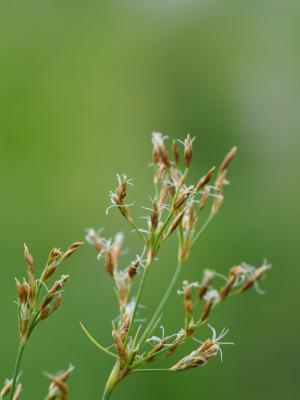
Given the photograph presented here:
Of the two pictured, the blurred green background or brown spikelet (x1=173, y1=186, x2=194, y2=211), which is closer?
brown spikelet (x1=173, y1=186, x2=194, y2=211)

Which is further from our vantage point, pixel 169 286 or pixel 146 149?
pixel 146 149

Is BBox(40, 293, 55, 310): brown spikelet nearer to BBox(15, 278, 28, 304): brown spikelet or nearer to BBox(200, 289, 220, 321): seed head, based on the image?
BBox(15, 278, 28, 304): brown spikelet

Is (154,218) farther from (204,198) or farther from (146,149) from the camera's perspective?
(146,149)

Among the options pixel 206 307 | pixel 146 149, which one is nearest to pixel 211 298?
pixel 206 307

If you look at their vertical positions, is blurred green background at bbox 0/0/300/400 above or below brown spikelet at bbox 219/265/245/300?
below

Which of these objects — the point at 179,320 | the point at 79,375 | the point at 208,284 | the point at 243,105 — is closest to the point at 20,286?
the point at 208,284

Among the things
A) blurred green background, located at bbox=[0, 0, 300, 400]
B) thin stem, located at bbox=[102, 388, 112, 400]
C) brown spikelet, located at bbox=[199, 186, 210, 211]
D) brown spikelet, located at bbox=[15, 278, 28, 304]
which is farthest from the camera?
blurred green background, located at bbox=[0, 0, 300, 400]

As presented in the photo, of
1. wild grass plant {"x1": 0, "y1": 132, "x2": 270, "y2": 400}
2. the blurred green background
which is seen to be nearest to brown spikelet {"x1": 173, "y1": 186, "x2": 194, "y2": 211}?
wild grass plant {"x1": 0, "y1": 132, "x2": 270, "y2": 400}

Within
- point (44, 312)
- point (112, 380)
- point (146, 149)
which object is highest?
point (44, 312)

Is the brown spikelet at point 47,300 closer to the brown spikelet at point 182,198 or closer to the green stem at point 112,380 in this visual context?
the green stem at point 112,380
